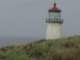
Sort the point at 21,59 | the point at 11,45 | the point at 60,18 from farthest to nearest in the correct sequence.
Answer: the point at 60,18 < the point at 11,45 < the point at 21,59

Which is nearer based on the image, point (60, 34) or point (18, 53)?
point (18, 53)

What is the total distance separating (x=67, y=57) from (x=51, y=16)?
33.2 feet

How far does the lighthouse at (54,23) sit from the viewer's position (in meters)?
17.1

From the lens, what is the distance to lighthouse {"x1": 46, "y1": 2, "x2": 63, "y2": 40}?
17141mm

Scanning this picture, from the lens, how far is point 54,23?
1722cm

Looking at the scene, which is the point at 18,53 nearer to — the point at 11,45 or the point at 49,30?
the point at 11,45

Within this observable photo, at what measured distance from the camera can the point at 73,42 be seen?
938cm

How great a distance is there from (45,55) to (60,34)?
929 centimetres

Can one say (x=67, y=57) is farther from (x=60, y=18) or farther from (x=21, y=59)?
(x=60, y=18)

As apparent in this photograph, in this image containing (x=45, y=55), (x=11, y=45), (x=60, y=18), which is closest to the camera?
(x=45, y=55)

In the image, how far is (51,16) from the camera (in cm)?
1717

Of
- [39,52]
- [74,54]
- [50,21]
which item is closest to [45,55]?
[39,52]

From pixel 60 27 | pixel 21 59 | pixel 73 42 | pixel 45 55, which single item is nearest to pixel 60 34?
pixel 60 27

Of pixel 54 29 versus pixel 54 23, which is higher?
pixel 54 23
